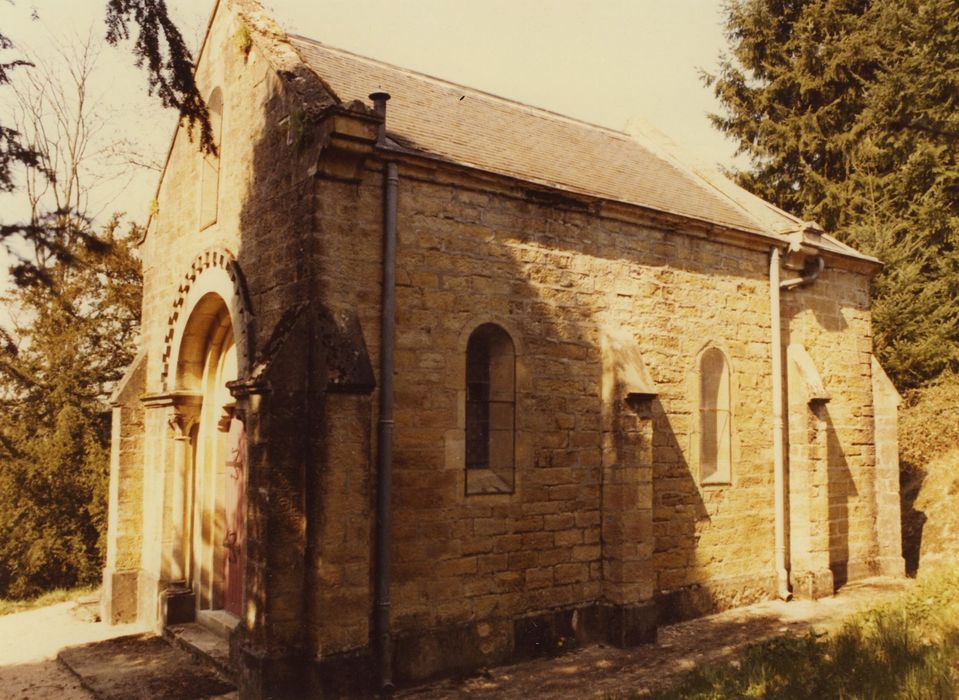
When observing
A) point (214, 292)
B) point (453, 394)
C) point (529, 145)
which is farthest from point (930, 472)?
point (214, 292)

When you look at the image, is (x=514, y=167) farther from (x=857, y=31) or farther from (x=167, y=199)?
(x=857, y=31)

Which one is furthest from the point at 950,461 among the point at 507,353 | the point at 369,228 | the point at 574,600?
the point at 369,228

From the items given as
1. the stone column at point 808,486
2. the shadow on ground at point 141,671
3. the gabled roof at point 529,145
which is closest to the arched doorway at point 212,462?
the shadow on ground at point 141,671

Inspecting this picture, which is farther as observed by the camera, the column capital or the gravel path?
the column capital

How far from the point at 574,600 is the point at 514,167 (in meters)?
5.43

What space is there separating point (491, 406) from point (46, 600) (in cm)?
883

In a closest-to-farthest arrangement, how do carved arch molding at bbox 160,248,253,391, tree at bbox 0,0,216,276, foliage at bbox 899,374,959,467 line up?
tree at bbox 0,0,216,276
carved arch molding at bbox 160,248,253,391
foliage at bbox 899,374,959,467

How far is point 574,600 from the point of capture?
908 centimetres

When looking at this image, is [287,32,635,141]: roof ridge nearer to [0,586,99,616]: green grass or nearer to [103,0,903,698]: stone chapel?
[103,0,903,698]: stone chapel

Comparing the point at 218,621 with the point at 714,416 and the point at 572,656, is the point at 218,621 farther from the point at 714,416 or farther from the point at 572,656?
the point at 714,416

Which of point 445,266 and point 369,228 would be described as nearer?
point 369,228

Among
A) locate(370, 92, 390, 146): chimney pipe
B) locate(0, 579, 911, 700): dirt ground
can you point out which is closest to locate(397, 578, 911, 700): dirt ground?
locate(0, 579, 911, 700): dirt ground

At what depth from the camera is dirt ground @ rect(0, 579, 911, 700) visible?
7.69 m

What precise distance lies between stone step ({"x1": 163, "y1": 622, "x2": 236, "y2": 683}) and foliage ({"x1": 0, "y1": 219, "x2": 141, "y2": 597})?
14.5 ft
